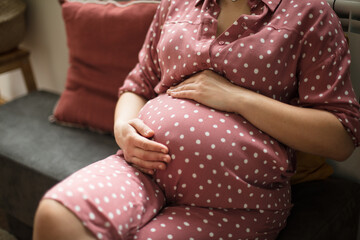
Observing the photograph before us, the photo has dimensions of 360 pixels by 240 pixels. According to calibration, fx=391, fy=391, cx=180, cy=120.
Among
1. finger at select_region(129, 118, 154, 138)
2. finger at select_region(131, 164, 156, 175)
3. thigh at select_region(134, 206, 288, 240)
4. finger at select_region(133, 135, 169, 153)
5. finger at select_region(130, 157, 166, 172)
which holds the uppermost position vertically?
finger at select_region(129, 118, 154, 138)

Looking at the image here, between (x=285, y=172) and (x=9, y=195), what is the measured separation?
3.55 feet

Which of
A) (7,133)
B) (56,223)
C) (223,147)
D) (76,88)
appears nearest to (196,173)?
(223,147)

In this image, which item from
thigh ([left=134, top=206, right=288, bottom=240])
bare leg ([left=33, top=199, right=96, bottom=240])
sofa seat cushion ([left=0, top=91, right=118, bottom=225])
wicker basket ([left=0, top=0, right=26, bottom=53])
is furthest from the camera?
wicker basket ([left=0, top=0, right=26, bottom=53])

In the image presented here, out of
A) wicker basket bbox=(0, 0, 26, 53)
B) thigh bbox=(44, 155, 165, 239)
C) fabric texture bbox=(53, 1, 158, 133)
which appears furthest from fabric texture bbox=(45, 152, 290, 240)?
wicker basket bbox=(0, 0, 26, 53)

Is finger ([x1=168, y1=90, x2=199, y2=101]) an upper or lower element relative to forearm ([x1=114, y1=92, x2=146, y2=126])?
upper

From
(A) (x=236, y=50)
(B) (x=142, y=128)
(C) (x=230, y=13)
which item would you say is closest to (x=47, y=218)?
(B) (x=142, y=128)

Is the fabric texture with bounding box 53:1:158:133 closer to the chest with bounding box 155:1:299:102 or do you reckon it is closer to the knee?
the chest with bounding box 155:1:299:102

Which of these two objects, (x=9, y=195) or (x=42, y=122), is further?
(x=42, y=122)

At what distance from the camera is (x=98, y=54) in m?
1.52

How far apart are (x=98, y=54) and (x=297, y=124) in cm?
90

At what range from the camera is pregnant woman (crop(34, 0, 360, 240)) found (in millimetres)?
869

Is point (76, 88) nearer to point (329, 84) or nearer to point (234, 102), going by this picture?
point (234, 102)

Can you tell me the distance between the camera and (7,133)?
5.16 ft

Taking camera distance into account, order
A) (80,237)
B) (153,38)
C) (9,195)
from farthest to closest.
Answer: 1. (9,195)
2. (153,38)
3. (80,237)
